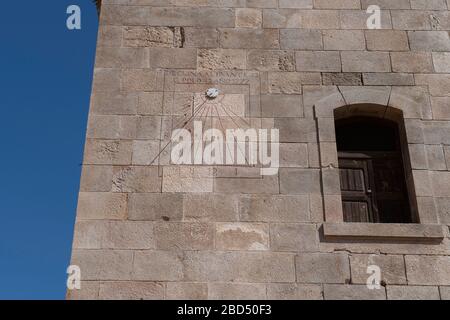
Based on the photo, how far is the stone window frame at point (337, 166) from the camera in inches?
232

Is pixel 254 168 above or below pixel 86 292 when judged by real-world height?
above

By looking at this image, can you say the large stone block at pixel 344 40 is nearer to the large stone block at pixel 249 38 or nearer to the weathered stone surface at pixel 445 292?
the large stone block at pixel 249 38

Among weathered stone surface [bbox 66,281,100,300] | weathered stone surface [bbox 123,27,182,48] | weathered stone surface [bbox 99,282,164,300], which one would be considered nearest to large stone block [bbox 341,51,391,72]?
weathered stone surface [bbox 123,27,182,48]

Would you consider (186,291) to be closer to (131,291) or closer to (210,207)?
(131,291)

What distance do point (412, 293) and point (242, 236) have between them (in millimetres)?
1739

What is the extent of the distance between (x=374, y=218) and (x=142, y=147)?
2.64 meters

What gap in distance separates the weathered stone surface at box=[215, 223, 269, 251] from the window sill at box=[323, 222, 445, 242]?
2.06 feet

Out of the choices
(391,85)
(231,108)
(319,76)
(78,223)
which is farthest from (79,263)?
→ (391,85)

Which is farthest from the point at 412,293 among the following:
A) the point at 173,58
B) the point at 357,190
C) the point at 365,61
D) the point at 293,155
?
the point at 173,58

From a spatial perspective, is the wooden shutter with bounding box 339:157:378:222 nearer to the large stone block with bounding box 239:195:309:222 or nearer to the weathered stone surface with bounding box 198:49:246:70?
the large stone block with bounding box 239:195:309:222

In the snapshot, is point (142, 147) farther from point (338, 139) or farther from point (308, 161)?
point (338, 139)

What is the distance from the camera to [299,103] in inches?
265

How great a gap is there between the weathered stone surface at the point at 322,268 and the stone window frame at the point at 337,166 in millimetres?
218

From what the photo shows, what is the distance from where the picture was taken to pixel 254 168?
6.31m
